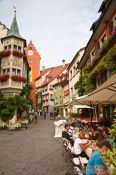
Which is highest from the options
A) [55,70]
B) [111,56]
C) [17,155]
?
[55,70]

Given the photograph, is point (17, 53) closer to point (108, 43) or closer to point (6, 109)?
point (6, 109)

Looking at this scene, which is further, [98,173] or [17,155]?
[17,155]

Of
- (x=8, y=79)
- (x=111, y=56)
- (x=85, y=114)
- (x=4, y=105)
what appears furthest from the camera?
(x=8, y=79)

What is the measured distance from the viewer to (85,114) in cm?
2538

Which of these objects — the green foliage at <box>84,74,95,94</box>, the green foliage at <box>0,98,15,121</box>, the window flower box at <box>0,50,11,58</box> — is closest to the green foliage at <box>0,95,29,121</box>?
the green foliage at <box>0,98,15,121</box>

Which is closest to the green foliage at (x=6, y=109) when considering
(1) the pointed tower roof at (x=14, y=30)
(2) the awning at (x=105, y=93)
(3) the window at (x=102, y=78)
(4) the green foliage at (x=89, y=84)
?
(1) the pointed tower roof at (x=14, y=30)

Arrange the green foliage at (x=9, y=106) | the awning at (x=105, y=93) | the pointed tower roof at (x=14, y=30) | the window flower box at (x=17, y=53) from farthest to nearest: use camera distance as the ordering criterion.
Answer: the pointed tower roof at (x=14, y=30) → the window flower box at (x=17, y=53) → the green foliage at (x=9, y=106) → the awning at (x=105, y=93)

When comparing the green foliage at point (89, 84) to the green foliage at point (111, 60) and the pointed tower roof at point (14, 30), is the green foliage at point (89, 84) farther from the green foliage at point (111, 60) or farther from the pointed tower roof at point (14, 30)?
the pointed tower roof at point (14, 30)

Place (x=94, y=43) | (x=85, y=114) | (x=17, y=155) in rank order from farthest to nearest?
(x=85, y=114)
(x=94, y=43)
(x=17, y=155)

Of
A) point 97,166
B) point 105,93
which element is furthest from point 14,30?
point 97,166

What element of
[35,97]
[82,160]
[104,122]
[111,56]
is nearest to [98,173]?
[82,160]

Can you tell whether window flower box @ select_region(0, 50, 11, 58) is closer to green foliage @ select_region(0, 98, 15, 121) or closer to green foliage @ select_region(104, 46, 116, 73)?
green foliage @ select_region(0, 98, 15, 121)

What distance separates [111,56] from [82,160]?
8.09 metres

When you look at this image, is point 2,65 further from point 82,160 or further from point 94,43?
point 82,160
